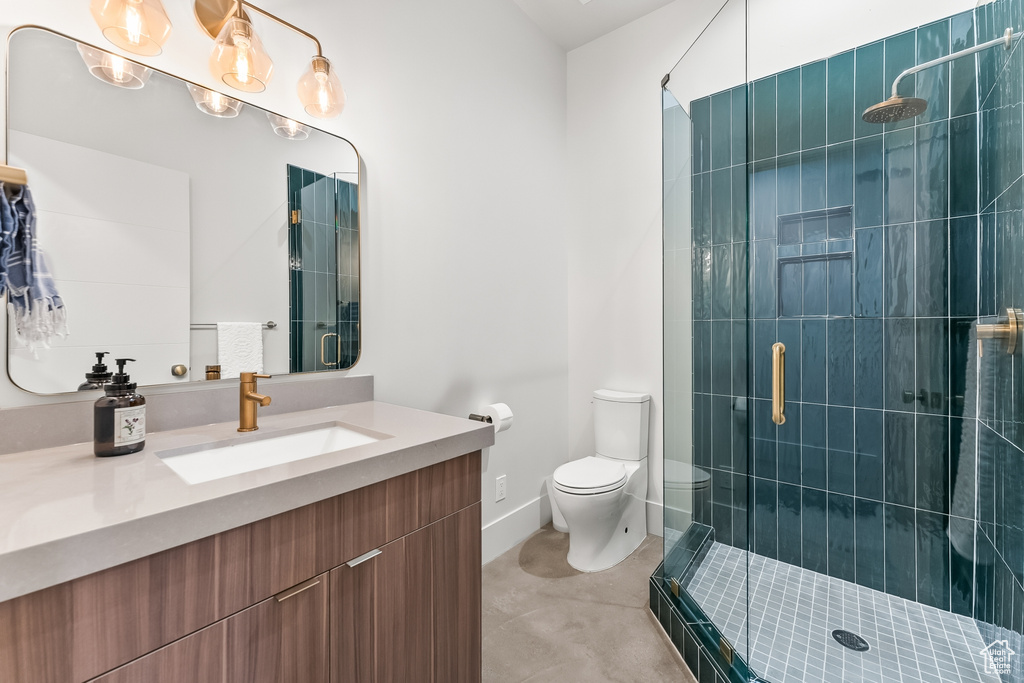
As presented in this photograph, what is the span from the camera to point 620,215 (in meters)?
2.61

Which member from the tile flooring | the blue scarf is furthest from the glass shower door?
the blue scarf

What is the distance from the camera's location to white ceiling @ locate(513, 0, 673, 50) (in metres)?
2.40

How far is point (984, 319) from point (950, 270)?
0.26m

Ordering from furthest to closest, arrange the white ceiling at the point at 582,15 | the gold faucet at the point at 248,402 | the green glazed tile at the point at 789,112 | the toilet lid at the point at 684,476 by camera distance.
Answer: the white ceiling at the point at 582,15
the green glazed tile at the point at 789,112
the toilet lid at the point at 684,476
the gold faucet at the point at 248,402

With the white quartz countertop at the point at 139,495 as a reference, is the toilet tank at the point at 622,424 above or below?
below

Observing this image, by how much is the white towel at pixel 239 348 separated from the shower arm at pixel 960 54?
7.14 ft

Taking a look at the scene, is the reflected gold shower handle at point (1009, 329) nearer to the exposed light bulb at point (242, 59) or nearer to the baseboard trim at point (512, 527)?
the baseboard trim at point (512, 527)

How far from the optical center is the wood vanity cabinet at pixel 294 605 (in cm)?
63

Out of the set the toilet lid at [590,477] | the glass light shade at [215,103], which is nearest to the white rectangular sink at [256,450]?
the glass light shade at [215,103]

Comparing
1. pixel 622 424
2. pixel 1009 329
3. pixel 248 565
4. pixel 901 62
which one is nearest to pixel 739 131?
pixel 901 62

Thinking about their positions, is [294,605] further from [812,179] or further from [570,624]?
[812,179]

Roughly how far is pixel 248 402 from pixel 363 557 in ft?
1.78

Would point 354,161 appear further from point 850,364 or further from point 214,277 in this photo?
point 850,364

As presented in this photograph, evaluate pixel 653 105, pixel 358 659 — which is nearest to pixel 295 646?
pixel 358 659
